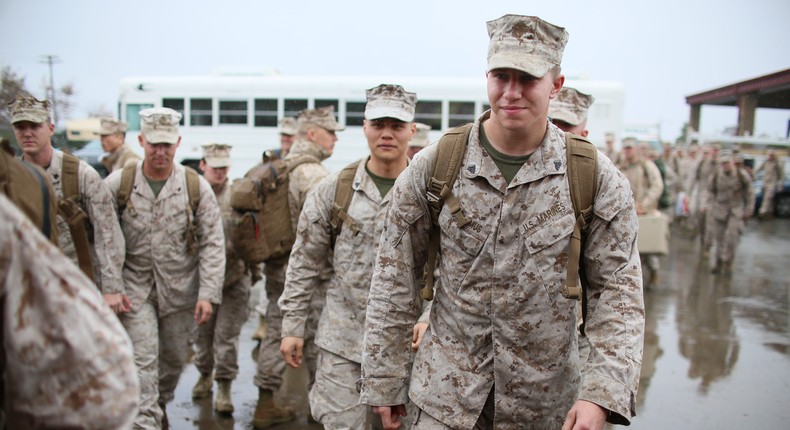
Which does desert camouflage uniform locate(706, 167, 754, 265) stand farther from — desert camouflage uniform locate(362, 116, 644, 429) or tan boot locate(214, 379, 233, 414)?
desert camouflage uniform locate(362, 116, 644, 429)

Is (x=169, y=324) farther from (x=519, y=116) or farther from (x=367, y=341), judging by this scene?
(x=519, y=116)

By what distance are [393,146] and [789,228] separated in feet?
69.8

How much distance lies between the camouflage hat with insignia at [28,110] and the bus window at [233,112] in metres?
13.6

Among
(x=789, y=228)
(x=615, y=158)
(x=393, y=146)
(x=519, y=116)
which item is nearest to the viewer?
(x=519, y=116)

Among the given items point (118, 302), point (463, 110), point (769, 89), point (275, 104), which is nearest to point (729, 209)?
point (769, 89)

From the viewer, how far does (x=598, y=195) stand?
2646mm

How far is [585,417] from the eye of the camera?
2.35 meters

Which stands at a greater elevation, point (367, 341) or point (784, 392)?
point (367, 341)

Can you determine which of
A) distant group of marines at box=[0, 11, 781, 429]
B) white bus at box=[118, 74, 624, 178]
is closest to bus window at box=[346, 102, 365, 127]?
white bus at box=[118, 74, 624, 178]

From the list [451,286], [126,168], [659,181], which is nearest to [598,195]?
[451,286]

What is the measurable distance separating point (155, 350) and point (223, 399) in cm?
116

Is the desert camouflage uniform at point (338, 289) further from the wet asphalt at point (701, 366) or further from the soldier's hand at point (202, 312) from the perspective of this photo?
the wet asphalt at point (701, 366)

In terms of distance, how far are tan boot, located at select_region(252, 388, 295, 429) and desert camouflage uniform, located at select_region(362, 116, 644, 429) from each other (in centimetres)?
293

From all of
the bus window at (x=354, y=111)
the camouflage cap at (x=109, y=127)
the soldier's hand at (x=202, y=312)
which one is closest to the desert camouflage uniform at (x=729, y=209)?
the bus window at (x=354, y=111)
